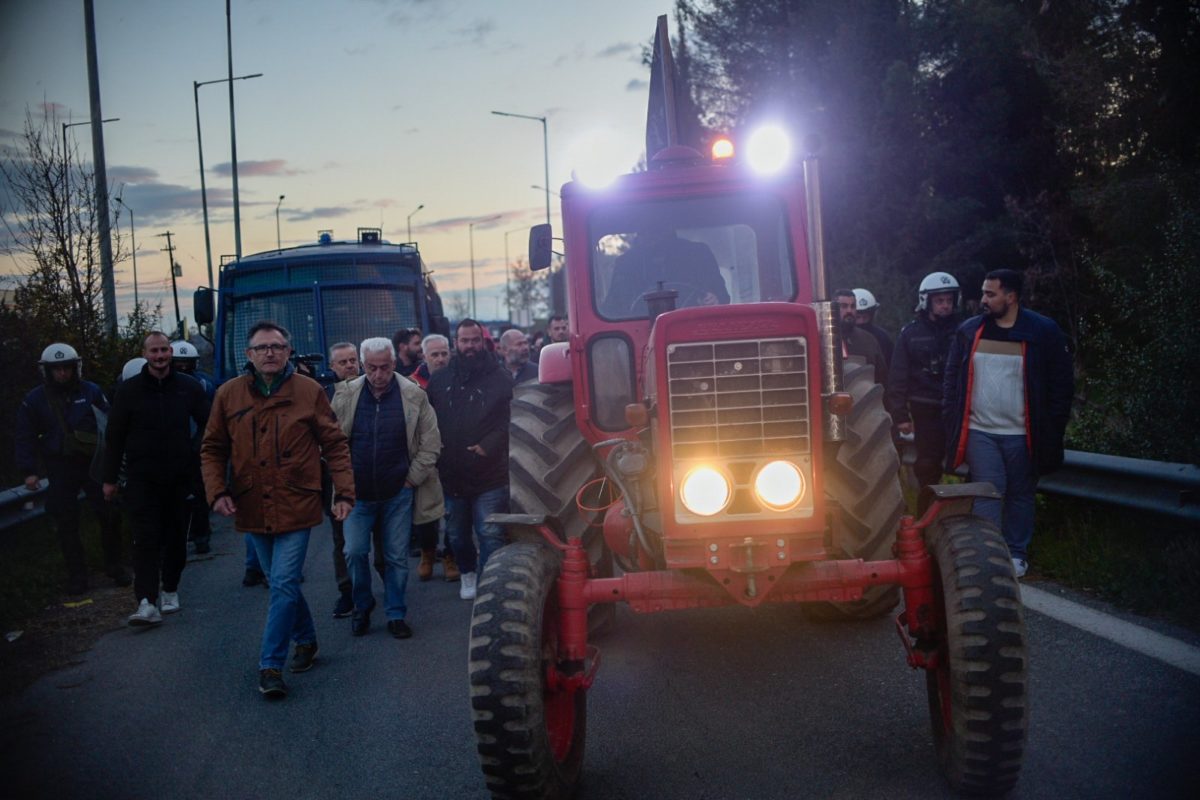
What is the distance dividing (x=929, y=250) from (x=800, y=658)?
19.7m

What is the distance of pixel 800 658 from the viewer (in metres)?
5.58

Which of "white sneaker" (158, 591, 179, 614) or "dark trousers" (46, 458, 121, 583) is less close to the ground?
"dark trousers" (46, 458, 121, 583)

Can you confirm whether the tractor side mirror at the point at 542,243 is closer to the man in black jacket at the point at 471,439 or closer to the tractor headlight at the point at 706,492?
the man in black jacket at the point at 471,439

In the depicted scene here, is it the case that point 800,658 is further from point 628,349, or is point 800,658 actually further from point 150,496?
point 150,496

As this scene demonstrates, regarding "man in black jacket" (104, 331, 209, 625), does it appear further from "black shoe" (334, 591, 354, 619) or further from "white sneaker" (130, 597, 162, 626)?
"black shoe" (334, 591, 354, 619)

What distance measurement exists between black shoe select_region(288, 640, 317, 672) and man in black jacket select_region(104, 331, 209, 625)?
5.50 feet

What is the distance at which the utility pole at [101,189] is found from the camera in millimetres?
13195

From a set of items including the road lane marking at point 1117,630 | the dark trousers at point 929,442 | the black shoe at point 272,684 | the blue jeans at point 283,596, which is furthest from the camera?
the dark trousers at point 929,442

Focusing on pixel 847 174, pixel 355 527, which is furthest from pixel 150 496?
pixel 847 174

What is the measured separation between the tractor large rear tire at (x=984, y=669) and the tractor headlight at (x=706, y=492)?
85 cm

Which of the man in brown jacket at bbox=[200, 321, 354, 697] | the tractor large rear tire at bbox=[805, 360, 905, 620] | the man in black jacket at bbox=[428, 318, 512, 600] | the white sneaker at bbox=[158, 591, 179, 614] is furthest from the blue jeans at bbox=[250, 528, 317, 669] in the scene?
→ the tractor large rear tire at bbox=[805, 360, 905, 620]

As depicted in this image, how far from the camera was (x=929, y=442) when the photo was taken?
8.13 metres

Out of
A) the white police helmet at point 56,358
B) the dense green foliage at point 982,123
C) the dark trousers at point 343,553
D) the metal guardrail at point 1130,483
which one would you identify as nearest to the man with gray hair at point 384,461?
the dark trousers at point 343,553

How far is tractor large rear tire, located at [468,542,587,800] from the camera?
377 centimetres
